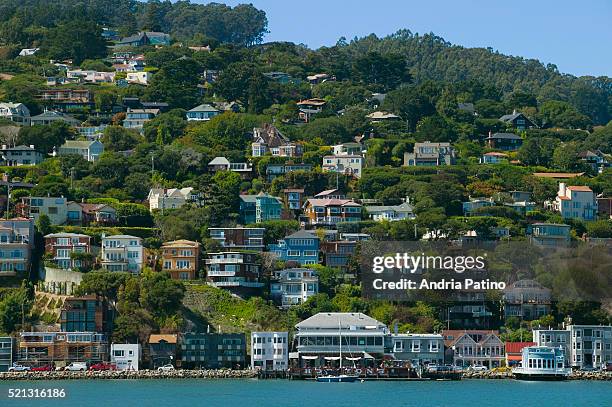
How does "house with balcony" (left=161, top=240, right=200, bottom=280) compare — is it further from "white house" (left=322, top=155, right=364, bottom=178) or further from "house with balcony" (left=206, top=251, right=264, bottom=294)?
"white house" (left=322, top=155, right=364, bottom=178)

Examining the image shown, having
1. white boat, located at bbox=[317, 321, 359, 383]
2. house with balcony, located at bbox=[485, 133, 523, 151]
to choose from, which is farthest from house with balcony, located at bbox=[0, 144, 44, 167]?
white boat, located at bbox=[317, 321, 359, 383]

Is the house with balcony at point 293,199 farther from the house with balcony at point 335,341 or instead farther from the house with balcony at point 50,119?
the house with balcony at point 335,341

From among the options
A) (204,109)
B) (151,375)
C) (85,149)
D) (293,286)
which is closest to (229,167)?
(85,149)

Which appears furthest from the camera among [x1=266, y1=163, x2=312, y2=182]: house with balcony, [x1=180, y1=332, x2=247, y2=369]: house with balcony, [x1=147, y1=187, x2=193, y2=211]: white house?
[x1=266, y1=163, x2=312, y2=182]: house with balcony

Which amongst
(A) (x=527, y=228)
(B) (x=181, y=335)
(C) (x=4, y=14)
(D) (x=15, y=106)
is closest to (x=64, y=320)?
(B) (x=181, y=335)

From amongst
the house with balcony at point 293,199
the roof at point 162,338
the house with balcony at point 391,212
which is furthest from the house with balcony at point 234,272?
the house with balcony at point 293,199

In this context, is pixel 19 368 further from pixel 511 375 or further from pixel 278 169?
pixel 278 169
